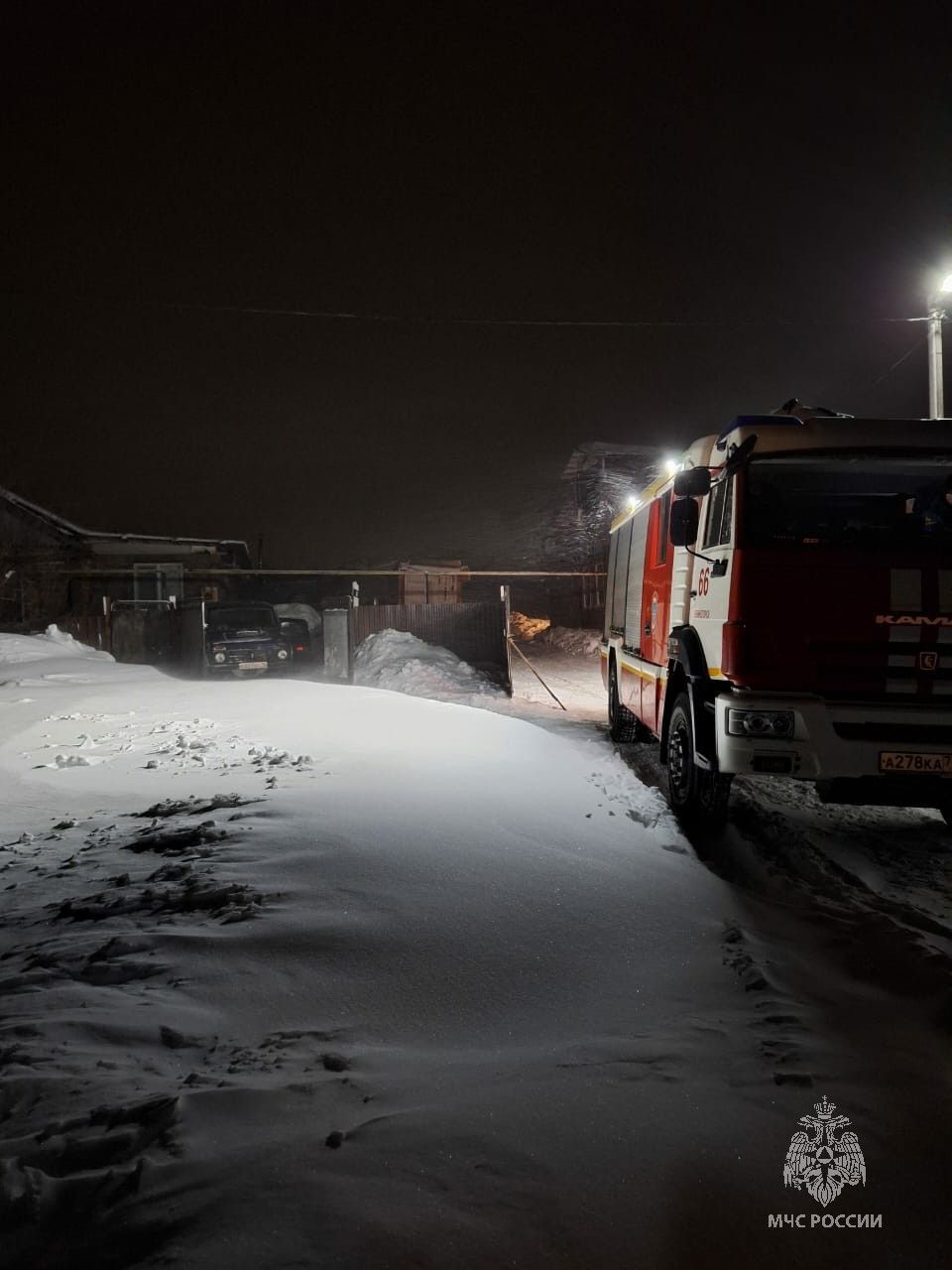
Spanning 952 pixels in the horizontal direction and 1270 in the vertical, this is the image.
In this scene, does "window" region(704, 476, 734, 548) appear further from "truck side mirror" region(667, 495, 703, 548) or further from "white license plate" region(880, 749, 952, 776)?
"white license plate" region(880, 749, 952, 776)

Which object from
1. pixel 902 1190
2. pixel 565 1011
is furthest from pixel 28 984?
pixel 902 1190

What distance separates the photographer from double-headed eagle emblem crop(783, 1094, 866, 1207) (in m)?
2.11

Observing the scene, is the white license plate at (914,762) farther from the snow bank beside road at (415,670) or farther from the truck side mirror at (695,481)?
the snow bank beside road at (415,670)

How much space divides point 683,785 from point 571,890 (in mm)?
2200

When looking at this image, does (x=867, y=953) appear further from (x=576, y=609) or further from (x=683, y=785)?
(x=576, y=609)

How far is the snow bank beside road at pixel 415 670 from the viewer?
15711 mm

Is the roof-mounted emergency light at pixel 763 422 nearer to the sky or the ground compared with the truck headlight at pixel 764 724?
nearer to the sky

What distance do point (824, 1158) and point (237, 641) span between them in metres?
16.4

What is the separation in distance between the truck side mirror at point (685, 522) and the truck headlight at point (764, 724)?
1.71 meters

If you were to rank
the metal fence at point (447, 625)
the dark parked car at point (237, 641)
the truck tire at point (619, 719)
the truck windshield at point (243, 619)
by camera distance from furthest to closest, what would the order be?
the metal fence at point (447, 625)
the truck windshield at point (243, 619)
the dark parked car at point (237, 641)
the truck tire at point (619, 719)

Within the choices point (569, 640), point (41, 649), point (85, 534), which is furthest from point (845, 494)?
point (85, 534)

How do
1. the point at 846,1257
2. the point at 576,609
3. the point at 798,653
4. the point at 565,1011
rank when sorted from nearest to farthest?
the point at 846,1257, the point at 565,1011, the point at 798,653, the point at 576,609

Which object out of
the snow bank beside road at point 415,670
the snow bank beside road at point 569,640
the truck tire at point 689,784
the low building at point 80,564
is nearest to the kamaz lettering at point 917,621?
the truck tire at point 689,784

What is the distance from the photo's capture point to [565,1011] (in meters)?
2.99
